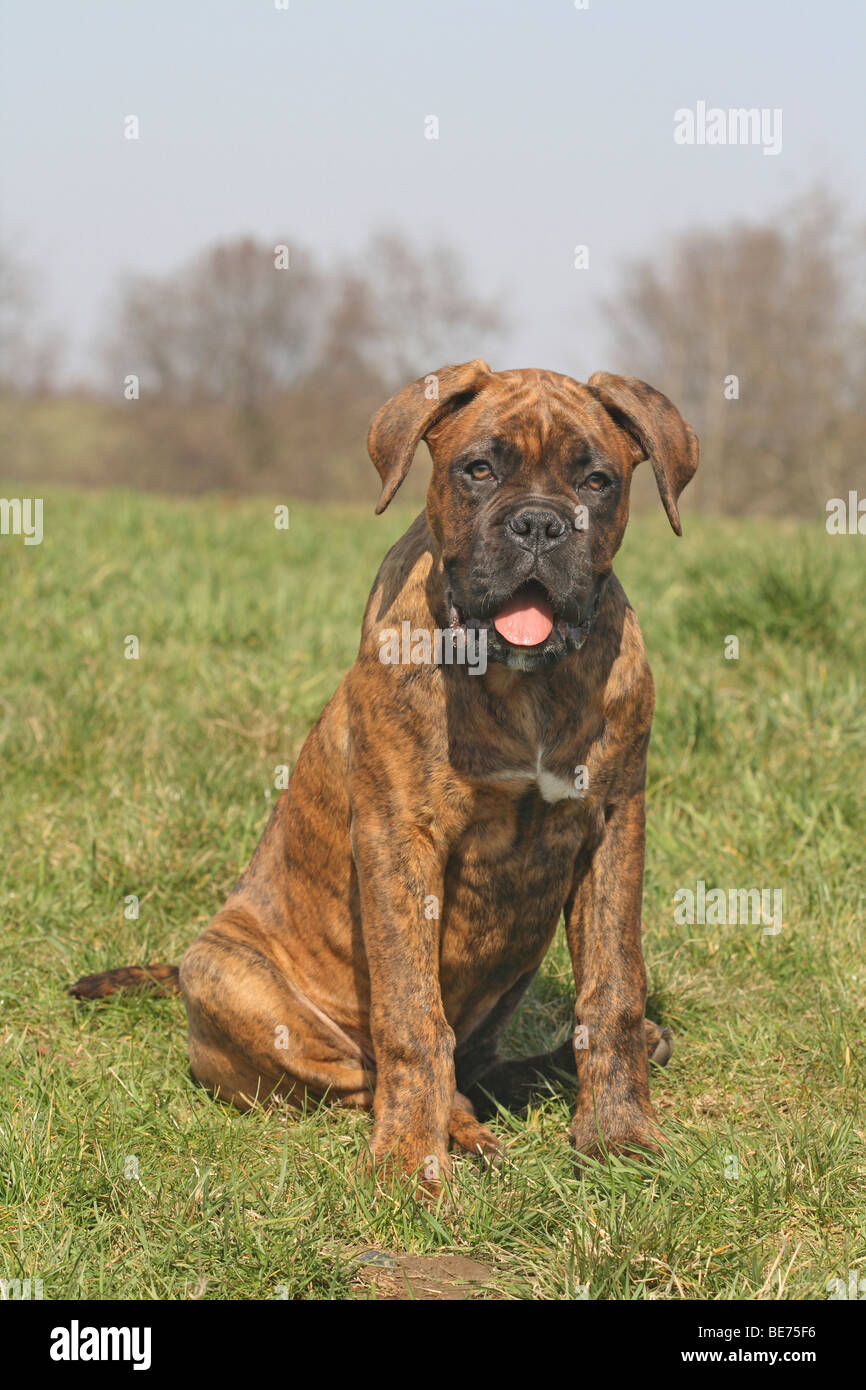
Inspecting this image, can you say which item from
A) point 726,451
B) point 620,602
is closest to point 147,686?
point 620,602

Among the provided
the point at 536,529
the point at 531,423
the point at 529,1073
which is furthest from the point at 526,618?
the point at 529,1073

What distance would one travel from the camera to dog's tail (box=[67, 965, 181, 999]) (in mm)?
Result: 4277

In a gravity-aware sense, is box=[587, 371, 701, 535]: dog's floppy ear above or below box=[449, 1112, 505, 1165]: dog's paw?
above

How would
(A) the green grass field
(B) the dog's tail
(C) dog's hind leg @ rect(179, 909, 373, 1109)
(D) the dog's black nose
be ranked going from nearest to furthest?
(A) the green grass field
(D) the dog's black nose
(C) dog's hind leg @ rect(179, 909, 373, 1109)
(B) the dog's tail

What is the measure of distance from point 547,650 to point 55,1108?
6.14ft

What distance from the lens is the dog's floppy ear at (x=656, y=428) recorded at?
338 cm

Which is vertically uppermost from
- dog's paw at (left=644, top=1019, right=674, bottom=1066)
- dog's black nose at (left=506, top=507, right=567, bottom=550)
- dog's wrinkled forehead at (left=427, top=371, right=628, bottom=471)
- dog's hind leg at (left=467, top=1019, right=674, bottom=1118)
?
dog's wrinkled forehead at (left=427, top=371, right=628, bottom=471)

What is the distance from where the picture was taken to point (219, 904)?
5078 millimetres

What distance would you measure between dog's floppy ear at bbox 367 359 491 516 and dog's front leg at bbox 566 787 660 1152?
A: 102 cm

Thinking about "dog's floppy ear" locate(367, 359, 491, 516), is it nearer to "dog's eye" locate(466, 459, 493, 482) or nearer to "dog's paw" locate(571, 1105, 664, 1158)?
"dog's eye" locate(466, 459, 493, 482)

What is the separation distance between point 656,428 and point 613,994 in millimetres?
1435

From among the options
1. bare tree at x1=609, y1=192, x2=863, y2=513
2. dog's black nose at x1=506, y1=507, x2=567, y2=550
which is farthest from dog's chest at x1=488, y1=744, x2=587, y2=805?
bare tree at x1=609, y1=192, x2=863, y2=513

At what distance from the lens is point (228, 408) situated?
32.9 m

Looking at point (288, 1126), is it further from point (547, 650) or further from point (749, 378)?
point (749, 378)
